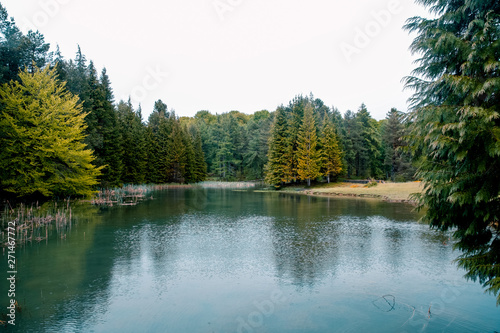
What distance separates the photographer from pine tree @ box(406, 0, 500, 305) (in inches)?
214

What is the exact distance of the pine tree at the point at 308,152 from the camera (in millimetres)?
50906

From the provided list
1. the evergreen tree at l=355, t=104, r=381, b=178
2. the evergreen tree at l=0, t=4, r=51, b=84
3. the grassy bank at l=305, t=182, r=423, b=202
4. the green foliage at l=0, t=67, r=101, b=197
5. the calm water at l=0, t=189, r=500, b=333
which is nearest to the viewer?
the calm water at l=0, t=189, r=500, b=333

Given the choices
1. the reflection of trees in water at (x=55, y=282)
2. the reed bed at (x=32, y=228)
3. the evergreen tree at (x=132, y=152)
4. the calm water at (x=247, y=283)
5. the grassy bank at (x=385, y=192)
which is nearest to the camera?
the calm water at (x=247, y=283)

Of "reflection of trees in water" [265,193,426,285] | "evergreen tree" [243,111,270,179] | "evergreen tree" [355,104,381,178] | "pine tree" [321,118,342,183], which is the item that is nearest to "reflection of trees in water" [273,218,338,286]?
"reflection of trees in water" [265,193,426,285]

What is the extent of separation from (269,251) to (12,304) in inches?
342

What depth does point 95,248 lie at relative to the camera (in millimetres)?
13148

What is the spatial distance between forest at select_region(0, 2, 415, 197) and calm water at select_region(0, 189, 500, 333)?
428 cm

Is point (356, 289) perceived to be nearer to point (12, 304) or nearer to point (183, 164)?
point (12, 304)

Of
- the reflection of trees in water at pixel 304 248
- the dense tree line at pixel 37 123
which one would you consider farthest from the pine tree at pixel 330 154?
the dense tree line at pixel 37 123

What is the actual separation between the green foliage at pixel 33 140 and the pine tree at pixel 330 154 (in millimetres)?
40663

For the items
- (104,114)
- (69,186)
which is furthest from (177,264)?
(104,114)

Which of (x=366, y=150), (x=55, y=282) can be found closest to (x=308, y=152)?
(x=366, y=150)

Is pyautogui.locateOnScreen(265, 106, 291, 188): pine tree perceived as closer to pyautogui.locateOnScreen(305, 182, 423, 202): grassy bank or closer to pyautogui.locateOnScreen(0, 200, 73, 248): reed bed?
pyautogui.locateOnScreen(305, 182, 423, 202): grassy bank

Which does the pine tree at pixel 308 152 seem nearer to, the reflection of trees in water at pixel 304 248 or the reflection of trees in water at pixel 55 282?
the reflection of trees in water at pixel 304 248
